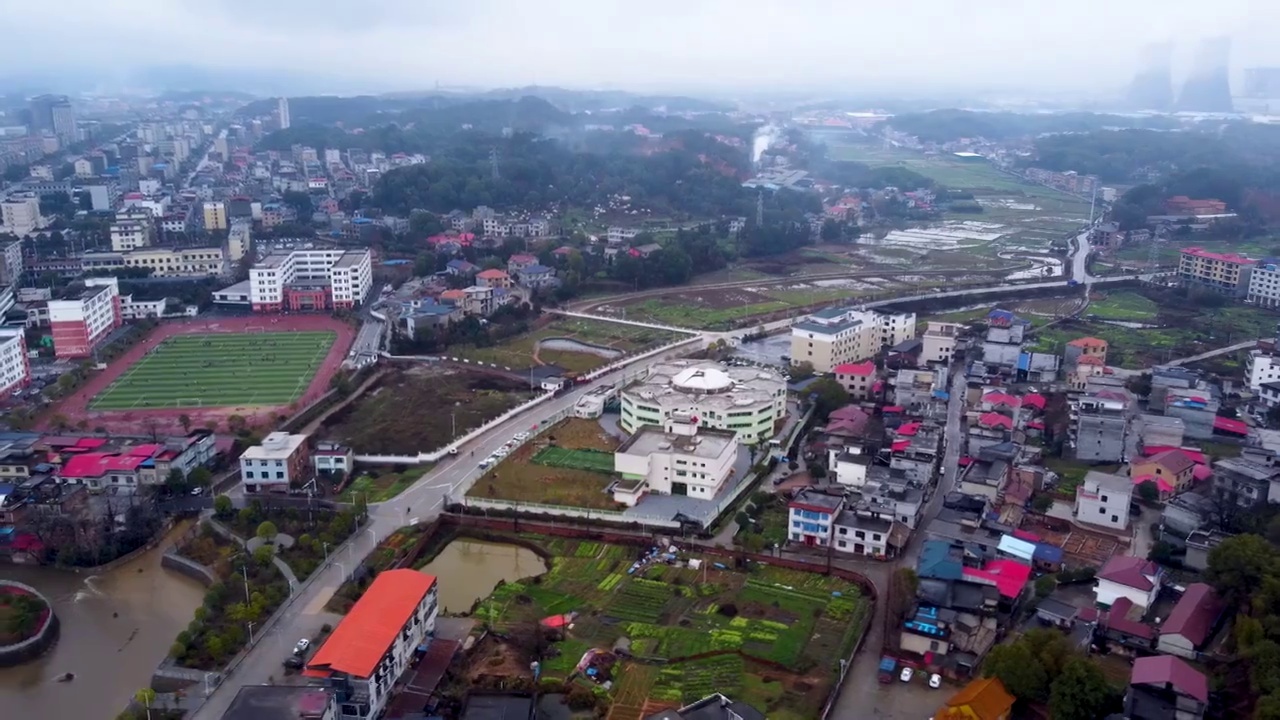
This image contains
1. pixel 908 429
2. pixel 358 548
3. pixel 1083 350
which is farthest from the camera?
pixel 1083 350

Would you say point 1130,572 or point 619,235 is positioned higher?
point 619,235

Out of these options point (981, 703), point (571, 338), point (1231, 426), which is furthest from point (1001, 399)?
point (571, 338)

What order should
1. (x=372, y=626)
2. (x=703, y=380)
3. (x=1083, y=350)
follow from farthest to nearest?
(x=1083, y=350) → (x=703, y=380) → (x=372, y=626)

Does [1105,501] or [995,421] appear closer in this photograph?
[1105,501]

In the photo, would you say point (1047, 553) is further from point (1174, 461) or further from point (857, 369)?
point (857, 369)

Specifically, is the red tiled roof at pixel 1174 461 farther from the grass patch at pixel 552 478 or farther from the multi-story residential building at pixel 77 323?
the multi-story residential building at pixel 77 323

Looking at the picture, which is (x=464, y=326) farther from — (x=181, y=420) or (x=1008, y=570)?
(x=1008, y=570)

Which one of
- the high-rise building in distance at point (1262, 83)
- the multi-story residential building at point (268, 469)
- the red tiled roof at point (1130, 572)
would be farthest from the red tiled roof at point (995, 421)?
the high-rise building in distance at point (1262, 83)
